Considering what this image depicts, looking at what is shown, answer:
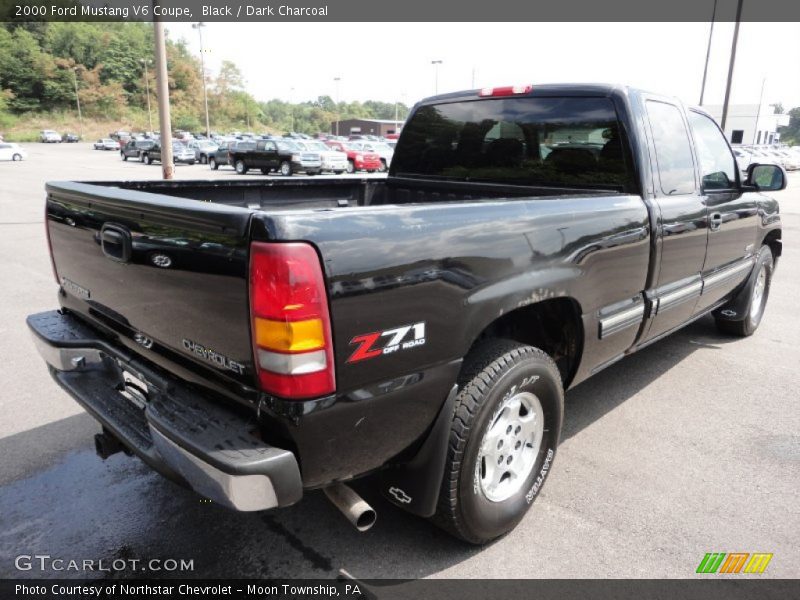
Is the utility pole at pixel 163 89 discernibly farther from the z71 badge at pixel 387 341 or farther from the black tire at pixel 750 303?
the z71 badge at pixel 387 341

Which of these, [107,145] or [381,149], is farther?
[107,145]

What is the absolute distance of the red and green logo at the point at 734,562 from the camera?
252 cm

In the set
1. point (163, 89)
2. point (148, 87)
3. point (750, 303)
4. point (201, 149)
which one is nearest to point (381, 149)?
point (201, 149)

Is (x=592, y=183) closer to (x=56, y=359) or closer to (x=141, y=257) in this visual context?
(x=141, y=257)

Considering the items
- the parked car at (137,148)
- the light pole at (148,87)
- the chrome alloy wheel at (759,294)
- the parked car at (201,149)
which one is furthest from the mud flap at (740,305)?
the light pole at (148,87)

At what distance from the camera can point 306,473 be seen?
6.33 ft

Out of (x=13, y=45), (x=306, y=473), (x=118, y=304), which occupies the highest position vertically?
(x=13, y=45)

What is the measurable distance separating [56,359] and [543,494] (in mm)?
2472

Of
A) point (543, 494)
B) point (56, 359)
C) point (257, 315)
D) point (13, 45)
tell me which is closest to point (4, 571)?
point (56, 359)

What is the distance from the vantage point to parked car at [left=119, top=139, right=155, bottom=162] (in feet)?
123

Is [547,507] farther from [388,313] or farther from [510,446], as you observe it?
[388,313]

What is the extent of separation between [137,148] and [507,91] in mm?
39866

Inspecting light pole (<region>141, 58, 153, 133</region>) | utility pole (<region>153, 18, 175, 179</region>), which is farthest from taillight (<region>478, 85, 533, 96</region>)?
light pole (<region>141, 58, 153, 133</region>)

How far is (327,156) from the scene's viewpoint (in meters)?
27.9
